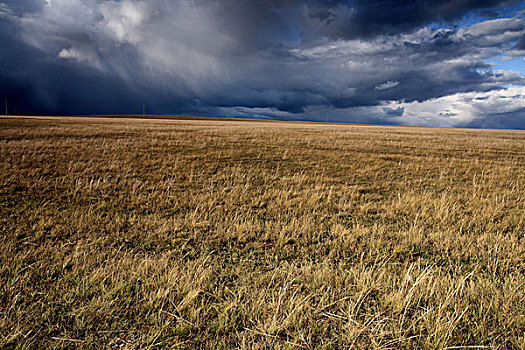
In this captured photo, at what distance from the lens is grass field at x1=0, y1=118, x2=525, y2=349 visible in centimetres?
265

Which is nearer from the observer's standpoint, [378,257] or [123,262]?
[123,262]

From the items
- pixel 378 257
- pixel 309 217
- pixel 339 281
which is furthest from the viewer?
pixel 309 217

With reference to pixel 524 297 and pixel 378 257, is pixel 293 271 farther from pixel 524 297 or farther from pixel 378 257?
pixel 524 297

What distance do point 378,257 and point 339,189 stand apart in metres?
4.99

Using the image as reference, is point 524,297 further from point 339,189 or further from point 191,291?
point 339,189

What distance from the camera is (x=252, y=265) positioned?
4.02m

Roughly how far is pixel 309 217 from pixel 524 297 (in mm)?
3606

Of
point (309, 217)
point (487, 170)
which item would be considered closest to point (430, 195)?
point (309, 217)

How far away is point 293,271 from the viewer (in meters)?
3.79

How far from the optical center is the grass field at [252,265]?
2.65m

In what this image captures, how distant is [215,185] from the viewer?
895cm

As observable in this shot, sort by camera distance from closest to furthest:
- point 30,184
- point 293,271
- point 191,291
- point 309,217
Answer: point 191,291 < point 293,271 < point 309,217 < point 30,184

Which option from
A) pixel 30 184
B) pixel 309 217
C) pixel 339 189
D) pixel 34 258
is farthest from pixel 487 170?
pixel 30 184

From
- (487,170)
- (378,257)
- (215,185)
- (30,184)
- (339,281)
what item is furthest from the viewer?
(487,170)
